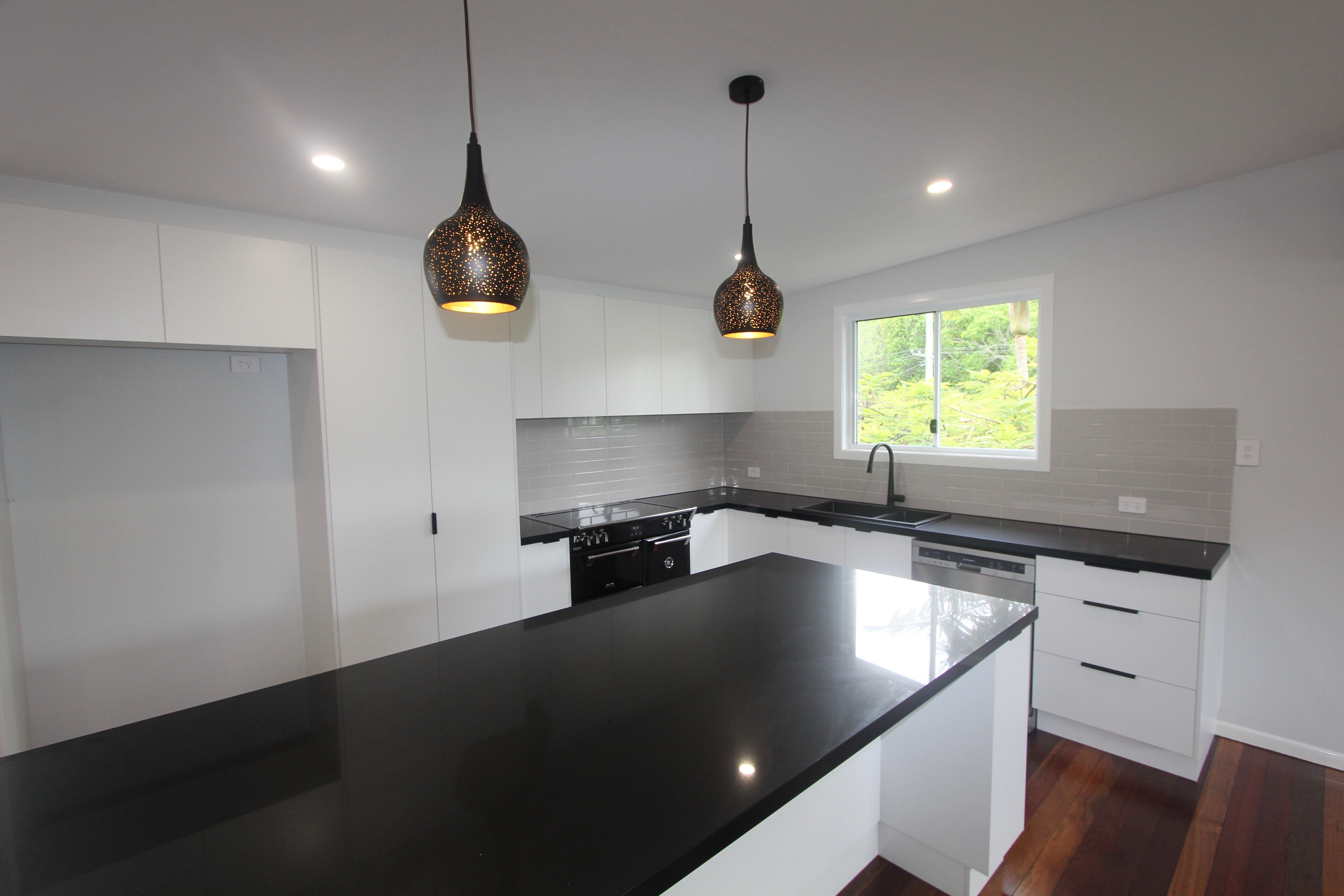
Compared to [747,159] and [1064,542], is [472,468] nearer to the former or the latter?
[747,159]

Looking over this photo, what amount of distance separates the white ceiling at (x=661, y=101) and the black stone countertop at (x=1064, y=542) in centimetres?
150

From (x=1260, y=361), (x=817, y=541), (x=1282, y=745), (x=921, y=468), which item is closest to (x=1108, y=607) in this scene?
(x=1282, y=745)

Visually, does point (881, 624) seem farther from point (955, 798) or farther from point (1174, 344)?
point (1174, 344)

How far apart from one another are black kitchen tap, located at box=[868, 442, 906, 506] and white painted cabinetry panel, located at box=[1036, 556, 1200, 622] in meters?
1.06

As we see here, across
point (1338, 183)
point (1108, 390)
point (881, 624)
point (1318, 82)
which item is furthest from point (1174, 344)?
point (881, 624)

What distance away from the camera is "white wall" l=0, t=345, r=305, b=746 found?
221 centimetres

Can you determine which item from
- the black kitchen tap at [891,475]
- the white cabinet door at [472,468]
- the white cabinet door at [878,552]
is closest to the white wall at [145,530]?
the white cabinet door at [472,468]

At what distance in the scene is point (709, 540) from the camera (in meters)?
3.97

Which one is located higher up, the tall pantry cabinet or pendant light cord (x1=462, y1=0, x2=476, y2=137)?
pendant light cord (x1=462, y1=0, x2=476, y2=137)

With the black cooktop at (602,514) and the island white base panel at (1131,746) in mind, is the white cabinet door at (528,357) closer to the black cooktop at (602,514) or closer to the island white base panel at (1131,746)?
the black cooktop at (602,514)

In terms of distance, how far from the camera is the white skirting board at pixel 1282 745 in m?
2.30

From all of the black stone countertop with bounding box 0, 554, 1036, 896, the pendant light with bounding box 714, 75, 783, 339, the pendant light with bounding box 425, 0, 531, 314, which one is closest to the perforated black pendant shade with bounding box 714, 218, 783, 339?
the pendant light with bounding box 714, 75, 783, 339

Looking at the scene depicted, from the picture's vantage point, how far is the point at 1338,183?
219 centimetres

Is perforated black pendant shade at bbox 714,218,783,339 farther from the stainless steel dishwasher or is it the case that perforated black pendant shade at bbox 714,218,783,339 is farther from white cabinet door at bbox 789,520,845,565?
white cabinet door at bbox 789,520,845,565
